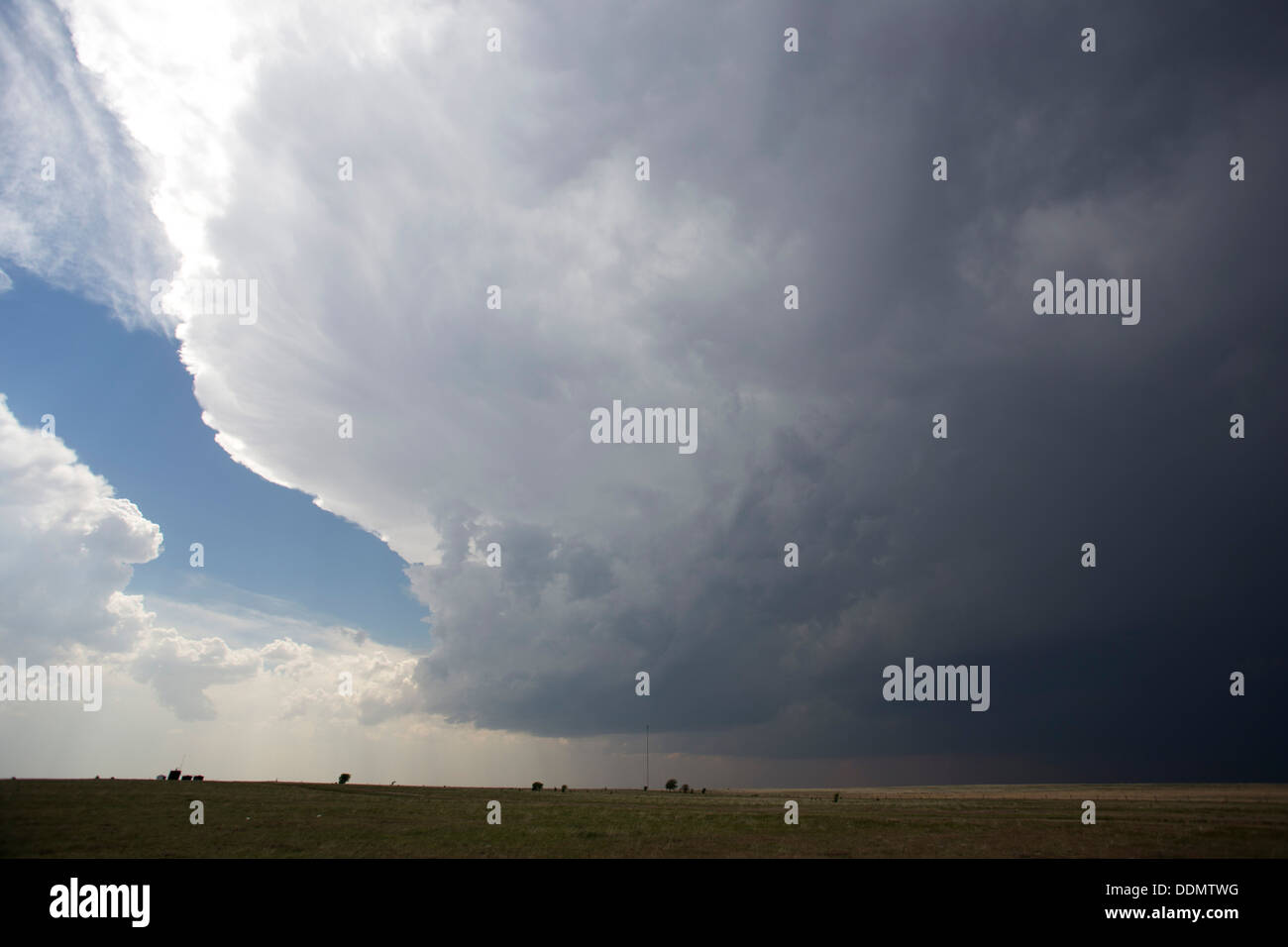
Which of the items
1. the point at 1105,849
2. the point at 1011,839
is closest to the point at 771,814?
the point at 1011,839

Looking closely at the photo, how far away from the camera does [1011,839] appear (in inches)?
1629
